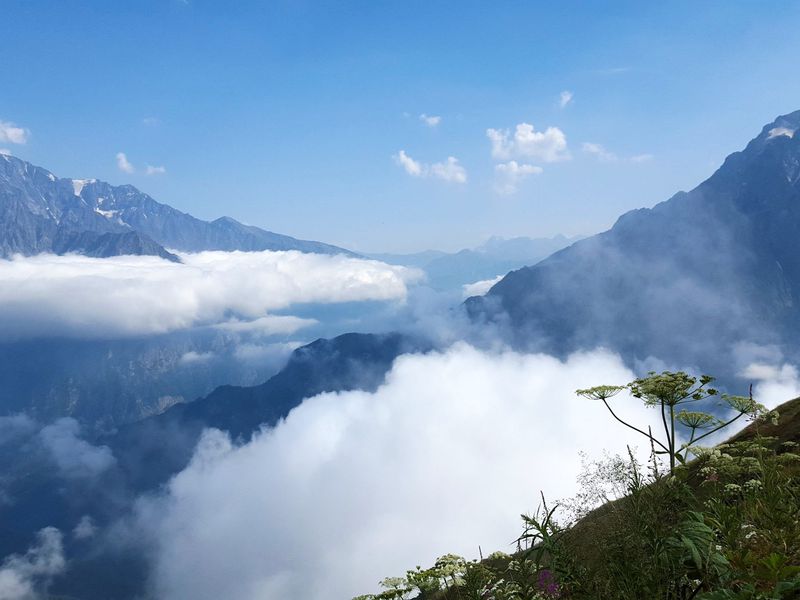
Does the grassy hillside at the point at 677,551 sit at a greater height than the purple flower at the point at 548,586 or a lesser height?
greater

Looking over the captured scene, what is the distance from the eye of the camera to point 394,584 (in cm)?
1196

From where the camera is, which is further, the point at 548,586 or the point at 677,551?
the point at 548,586

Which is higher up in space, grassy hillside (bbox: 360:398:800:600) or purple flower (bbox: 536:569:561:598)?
grassy hillside (bbox: 360:398:800:600)

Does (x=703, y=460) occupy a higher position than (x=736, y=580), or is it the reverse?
(x=736, y=580)

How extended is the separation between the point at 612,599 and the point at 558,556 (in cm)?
60

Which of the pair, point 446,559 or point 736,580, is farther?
point 446,559

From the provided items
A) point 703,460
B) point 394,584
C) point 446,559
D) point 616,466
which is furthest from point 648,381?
point 394,584

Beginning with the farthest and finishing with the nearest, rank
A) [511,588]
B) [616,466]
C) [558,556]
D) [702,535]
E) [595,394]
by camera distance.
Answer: [595,394]
[616,466]
[511,588]
[558,556]
[702,535]

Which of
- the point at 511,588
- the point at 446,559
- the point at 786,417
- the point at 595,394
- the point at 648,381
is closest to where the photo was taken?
the point at 511,588

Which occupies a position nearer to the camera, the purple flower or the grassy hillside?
the grassy hillside

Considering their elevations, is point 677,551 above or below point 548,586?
above

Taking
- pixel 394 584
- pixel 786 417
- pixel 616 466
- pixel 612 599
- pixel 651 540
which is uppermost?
pixel 651 540

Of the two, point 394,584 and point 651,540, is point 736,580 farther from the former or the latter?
point 394,584

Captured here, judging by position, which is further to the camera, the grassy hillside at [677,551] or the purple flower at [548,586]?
the purple flower at [548,586]
